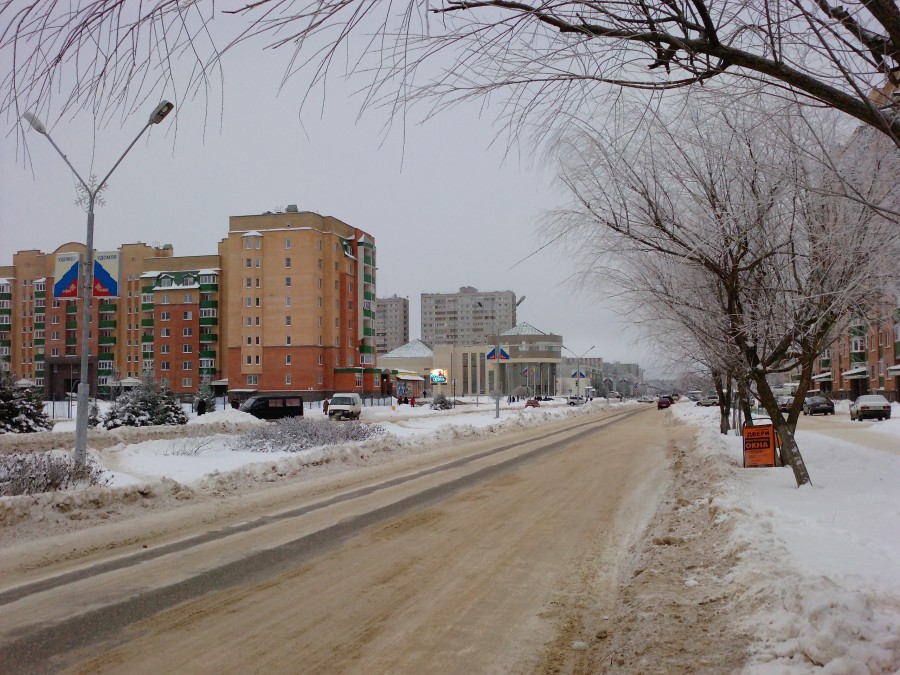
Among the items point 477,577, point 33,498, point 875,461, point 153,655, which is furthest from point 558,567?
point 875,461

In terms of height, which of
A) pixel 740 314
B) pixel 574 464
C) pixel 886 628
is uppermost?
pixel 740 314

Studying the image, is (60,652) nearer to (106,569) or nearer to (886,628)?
(106,569)

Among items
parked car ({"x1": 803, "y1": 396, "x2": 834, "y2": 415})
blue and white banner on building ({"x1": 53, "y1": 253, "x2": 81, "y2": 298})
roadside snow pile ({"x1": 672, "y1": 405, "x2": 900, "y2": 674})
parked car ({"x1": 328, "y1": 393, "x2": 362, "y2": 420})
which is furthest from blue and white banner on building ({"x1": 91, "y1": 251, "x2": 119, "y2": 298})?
parked car ({"x1": 803, "y1": 396, "x2": 834, "y2": 415})

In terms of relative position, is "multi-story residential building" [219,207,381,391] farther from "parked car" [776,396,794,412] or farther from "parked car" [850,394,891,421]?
"parked car" [850,394,891,421]

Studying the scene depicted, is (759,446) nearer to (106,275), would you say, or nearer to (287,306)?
(106,275)

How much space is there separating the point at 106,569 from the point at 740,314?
10.4m

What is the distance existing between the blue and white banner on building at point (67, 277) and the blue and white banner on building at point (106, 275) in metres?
0.51

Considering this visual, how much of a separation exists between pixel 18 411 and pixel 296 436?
14346 millimetres

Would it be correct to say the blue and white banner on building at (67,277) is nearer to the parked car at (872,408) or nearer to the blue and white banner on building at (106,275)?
the blue and white banner on building at (106,275)

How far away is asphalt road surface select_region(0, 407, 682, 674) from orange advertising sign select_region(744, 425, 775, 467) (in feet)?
14.7

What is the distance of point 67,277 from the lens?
52.5ft

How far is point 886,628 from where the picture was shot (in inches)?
174

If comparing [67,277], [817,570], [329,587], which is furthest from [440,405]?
[817,570]

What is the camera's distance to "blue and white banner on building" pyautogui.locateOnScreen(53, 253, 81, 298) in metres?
15.9
